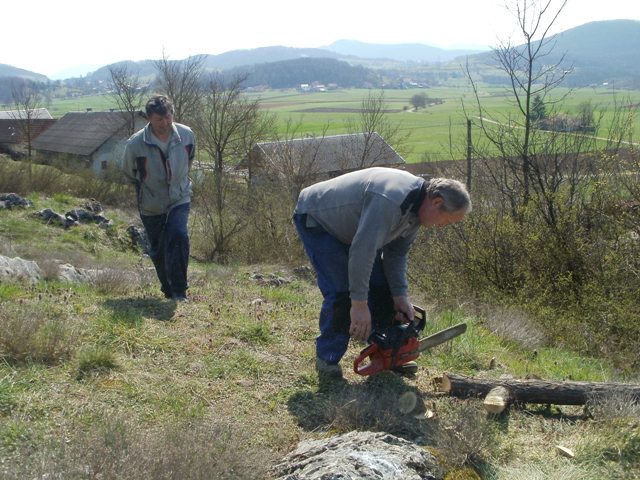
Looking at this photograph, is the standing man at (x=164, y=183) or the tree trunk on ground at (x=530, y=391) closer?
Result: the tree trunk on ground at (x=530, y=391)

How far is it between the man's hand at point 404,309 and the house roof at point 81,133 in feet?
117

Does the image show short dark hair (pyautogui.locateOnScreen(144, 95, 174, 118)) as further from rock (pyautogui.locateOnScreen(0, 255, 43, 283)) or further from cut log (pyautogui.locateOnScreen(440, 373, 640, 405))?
cut log (pyautogui.locateOnScreen(440, 373, 640, 405))

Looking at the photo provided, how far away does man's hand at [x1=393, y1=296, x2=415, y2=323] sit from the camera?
4.57 metres

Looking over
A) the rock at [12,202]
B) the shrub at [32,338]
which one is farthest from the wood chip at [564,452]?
the rock at [12,202]

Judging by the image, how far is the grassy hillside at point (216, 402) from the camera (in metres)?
2.99

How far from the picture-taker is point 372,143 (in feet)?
85.3

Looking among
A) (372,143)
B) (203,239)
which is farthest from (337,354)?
(372,143)

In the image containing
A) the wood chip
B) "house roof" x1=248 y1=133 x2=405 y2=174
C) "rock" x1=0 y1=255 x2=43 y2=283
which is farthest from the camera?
"house roof" x1=248 y1=133 x2=405 y2=174

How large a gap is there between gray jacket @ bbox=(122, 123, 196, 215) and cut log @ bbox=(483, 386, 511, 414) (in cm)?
352

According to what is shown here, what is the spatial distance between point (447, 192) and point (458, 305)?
5.20 m

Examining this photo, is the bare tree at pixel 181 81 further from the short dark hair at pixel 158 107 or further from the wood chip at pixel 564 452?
the wood chip at pixel 564 452

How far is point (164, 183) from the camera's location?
20.3ft

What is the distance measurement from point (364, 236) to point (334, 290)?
0.65m

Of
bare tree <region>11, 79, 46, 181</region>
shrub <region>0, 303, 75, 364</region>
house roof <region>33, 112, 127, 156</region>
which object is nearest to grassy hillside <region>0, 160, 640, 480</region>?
shrub <region>0, 303, 75, 364</region>
